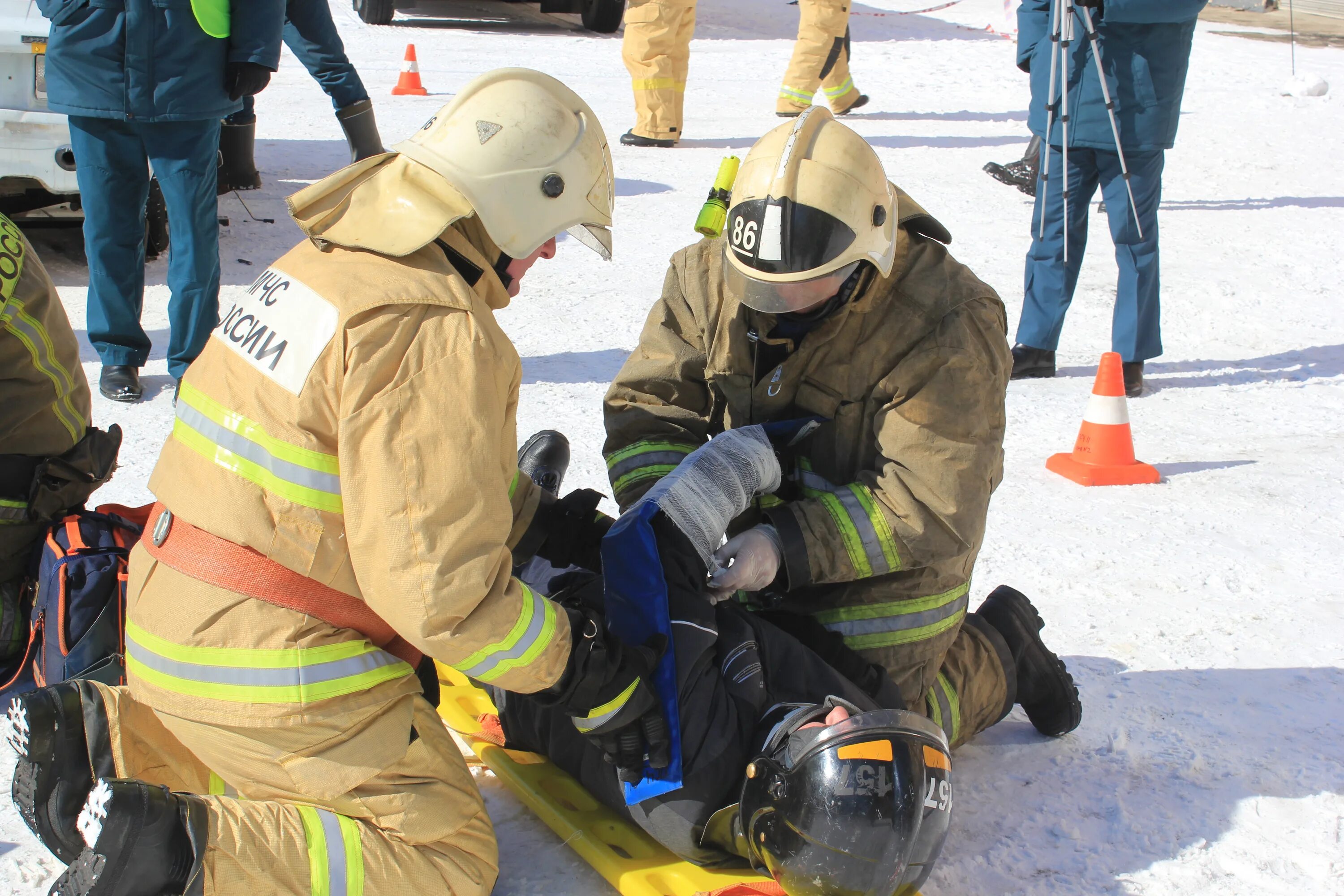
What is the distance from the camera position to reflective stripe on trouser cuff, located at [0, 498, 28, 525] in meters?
2.85

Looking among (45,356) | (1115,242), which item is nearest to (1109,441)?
(1115,242)

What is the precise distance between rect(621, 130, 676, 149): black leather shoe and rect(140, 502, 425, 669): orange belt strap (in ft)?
24.5

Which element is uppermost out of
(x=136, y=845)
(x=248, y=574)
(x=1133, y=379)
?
(x=248, y=574)

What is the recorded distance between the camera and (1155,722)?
10.1ft

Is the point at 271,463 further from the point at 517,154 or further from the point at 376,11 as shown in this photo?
the point at 376,11

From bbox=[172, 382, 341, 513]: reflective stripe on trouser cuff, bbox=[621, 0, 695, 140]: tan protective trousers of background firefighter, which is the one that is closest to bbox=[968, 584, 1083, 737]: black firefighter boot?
bbox=[172, 382, 341, 513]: reflective stripe on trouser cuff

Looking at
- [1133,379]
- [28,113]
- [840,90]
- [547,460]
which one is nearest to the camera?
[547,460]

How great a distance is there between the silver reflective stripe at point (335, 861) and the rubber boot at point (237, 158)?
5.58 metres

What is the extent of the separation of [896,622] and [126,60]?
3.45 meters

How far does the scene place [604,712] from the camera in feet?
7.47

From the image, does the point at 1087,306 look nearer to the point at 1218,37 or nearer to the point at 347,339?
the point at 347,339

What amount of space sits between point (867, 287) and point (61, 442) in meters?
1.99

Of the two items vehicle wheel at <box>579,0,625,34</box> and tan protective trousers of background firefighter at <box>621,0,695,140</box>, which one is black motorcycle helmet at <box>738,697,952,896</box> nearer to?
tan protective trousers of background firefighter at <box>621,0,695,140</box>

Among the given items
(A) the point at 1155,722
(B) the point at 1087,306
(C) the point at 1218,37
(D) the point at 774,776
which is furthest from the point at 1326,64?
(D) the point at 774,776
